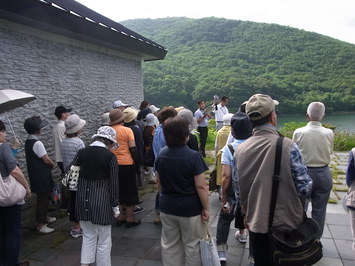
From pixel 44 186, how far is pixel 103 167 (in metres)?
1.79

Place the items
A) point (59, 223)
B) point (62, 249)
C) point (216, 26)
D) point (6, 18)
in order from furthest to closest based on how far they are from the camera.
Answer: point (216, 26) → point (59, 223) → point (6, 18) → point (62, 249)

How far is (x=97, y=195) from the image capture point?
299 centimetres

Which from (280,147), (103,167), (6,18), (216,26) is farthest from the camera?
(216,26)

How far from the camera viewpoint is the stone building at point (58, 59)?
4.34 meters

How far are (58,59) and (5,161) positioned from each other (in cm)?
293

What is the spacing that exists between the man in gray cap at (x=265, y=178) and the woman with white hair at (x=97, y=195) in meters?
1.42

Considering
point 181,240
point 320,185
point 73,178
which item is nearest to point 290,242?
point 181,240

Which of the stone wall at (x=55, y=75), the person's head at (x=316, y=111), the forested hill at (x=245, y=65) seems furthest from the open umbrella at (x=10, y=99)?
the forested hill at (x=245, y=65)

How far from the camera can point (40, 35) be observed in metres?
4.97

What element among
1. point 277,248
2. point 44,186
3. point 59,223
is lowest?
point 59,223

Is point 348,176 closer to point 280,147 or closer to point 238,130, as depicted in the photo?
point 238,130

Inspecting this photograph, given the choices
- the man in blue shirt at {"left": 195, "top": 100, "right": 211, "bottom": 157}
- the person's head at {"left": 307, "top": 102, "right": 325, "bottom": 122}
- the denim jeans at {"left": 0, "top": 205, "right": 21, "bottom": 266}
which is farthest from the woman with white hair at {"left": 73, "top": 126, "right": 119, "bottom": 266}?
the man in blue shirt at {"left": 195, "top": 100, "right": 211, "bottom": 157}

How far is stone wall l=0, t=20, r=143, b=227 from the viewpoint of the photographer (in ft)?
14.8

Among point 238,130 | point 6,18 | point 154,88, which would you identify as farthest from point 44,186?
point 154,88
